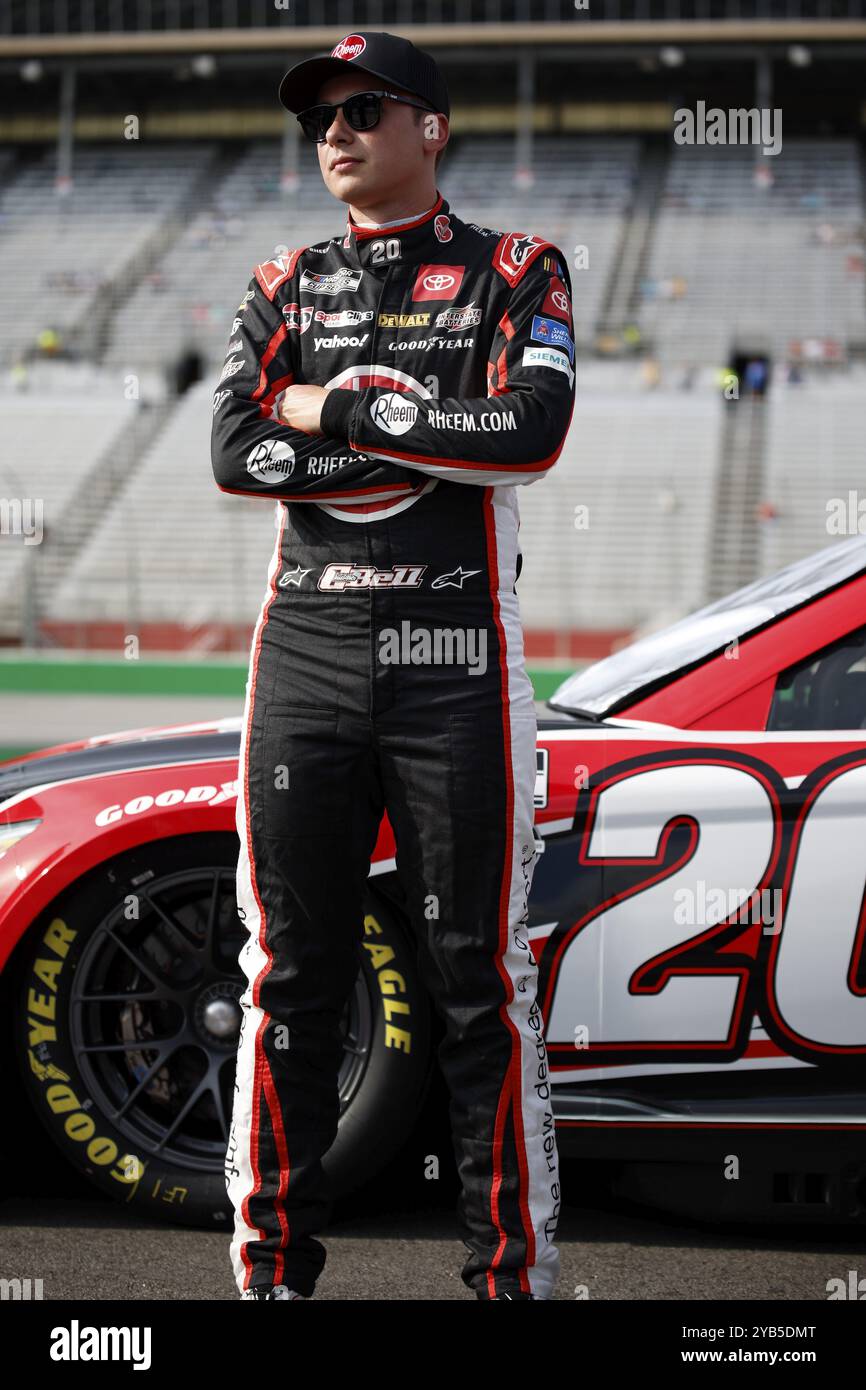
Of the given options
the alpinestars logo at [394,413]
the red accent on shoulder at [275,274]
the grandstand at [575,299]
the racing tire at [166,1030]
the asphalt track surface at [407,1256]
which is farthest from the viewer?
the grandstand at [575,299]

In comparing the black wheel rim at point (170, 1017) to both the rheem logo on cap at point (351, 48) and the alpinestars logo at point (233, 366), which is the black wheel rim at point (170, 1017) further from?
the rheem logo on cap at point (351, 48)

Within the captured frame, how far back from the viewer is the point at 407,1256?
9.01 feet

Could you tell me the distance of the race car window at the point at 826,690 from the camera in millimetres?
2816

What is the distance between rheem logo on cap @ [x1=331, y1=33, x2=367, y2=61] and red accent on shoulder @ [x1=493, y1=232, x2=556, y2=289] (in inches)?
14.1

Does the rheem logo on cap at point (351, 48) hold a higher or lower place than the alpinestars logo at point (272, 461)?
higher

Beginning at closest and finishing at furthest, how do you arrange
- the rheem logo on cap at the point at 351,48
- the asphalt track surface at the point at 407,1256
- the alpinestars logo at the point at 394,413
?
the alpinestars logo at the point at 394,413
the rheem logo on cap at the point at 351,48
the asphalt track surface at the point at 407,1256

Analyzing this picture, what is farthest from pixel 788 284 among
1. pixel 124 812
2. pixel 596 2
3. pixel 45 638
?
pixel 124 812

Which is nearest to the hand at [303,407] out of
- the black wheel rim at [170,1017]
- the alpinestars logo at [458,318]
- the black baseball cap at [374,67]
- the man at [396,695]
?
the man at [396,695]

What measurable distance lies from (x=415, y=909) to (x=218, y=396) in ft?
2.89

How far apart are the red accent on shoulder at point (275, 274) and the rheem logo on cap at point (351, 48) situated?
0.30m

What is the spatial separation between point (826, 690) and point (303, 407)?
1.17 m

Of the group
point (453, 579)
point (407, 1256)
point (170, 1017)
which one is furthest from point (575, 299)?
point (453, 579)

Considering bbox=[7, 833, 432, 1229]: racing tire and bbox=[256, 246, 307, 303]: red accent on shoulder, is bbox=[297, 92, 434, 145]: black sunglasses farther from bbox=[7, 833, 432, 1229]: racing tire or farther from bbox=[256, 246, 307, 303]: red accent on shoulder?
bbox=[7, 833, 432, 1229]: racing tire

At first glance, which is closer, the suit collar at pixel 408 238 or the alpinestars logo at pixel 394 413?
the alpinestars logo at pixel 394 413
